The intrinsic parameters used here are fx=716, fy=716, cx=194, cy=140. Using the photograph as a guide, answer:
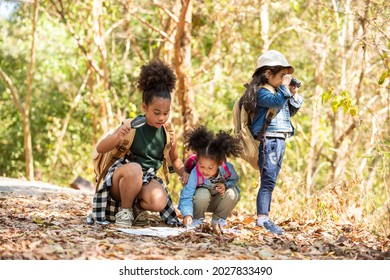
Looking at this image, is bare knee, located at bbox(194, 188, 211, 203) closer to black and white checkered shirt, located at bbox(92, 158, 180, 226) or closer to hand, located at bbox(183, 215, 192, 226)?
hand, located at bbox(183, 215, 192, 226)

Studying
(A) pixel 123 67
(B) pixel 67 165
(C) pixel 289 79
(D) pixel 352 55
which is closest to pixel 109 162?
(C) pixel 289 79

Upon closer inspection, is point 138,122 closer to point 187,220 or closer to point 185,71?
point 187,220

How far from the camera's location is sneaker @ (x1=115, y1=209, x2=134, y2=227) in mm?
5727

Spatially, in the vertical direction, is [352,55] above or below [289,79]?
above

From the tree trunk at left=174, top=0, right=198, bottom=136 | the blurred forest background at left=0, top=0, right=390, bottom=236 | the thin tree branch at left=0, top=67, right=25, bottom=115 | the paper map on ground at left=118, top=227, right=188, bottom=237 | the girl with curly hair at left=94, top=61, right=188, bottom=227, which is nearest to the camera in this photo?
the paper map on ground at left=118, top=227, right=188, bottom=237

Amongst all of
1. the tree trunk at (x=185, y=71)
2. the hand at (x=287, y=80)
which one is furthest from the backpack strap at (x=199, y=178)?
the tree trunk at (x=185, y=71)

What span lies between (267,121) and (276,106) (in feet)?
0.62

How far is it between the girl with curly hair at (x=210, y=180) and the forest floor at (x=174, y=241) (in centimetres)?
25

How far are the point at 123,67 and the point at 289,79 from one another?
1301cm

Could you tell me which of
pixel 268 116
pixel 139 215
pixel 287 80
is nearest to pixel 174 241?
pixel 139 215

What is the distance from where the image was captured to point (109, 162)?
606 centimetres

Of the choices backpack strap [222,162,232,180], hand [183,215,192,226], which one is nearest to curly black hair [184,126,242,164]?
backpack strap [222,162,232,180]

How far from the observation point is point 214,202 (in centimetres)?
600
